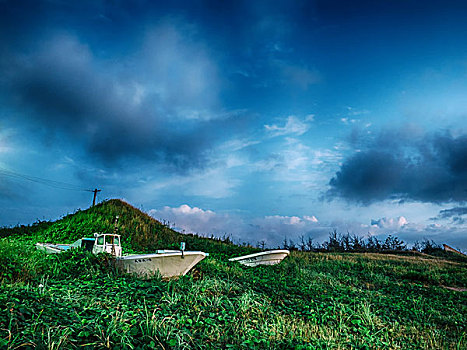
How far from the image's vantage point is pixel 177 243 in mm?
21578

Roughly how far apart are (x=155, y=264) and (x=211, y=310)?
9.31 ft

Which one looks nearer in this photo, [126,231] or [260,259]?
[260,259]

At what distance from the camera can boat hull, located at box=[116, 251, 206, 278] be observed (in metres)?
9.27

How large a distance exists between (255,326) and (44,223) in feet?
81.9

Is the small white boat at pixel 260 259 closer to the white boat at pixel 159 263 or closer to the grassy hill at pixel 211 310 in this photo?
the grassy hill at pixel 211 310

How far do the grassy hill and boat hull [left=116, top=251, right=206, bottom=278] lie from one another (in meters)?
0.38

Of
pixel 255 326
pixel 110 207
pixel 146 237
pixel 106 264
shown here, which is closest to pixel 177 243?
pixel 146 237

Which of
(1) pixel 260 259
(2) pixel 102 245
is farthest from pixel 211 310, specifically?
(1) pixel 260 259

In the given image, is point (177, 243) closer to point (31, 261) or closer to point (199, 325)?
point (31, 261)

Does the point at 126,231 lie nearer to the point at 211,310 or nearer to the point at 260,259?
the point at 260,259

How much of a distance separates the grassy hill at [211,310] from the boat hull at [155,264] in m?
0.38

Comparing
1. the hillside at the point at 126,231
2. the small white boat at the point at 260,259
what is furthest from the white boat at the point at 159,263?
the hillside at the point at 126,231

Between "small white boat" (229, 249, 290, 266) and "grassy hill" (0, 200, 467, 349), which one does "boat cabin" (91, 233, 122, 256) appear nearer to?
"grassy hill" (0, 200, 467, 349)

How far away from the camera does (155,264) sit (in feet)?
30.5
